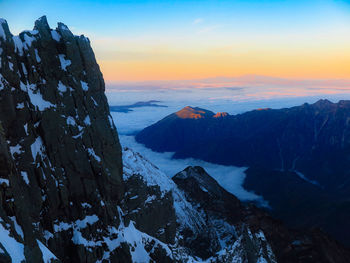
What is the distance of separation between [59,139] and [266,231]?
153856 mm

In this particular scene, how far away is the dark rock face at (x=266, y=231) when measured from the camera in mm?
141125

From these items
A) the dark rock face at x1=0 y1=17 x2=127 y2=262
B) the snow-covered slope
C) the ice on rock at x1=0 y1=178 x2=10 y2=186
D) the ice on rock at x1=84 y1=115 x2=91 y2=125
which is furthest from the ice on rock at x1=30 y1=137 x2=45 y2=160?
the snow-covered slope

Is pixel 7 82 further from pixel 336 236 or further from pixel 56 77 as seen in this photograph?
pixel 336 236

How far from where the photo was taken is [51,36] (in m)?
47.2

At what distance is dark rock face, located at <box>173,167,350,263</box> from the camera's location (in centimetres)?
14112

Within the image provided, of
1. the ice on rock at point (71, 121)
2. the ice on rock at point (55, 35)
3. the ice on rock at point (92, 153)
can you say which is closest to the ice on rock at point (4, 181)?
the ice on rock at point (71, 121)

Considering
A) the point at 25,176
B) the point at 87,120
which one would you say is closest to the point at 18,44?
the point at 87,120

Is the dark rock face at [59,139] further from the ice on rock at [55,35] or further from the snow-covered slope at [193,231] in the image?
the snow-covered slope at [193,231]

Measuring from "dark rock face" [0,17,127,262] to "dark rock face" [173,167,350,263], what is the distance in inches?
3251

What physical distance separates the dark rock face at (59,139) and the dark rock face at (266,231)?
82582mm

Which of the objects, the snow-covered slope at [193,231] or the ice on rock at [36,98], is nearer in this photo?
the ice on rock at [36,98]

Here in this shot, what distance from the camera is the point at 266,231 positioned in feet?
545

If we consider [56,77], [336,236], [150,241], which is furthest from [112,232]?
[336,236]

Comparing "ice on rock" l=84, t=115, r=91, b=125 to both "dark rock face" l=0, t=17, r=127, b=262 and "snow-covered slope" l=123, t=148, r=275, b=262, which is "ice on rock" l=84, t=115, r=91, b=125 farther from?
"snow-covered slope" l=123, t=148, r=275, b=262
